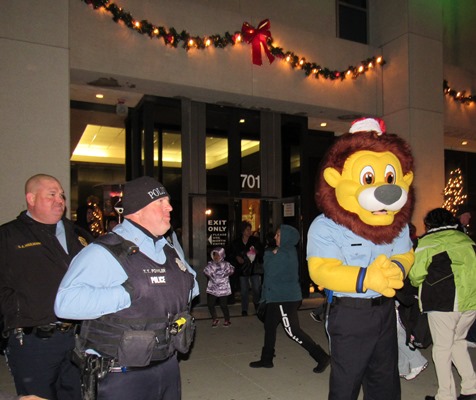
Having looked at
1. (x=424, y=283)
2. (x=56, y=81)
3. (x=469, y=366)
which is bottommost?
(x=469, y=366)

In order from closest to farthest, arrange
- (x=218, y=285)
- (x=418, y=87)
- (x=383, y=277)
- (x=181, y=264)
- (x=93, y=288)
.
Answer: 1. (x=93, y=288)
2. (x=181, y=264)
3. (x=383, y=277)
4. (x=218, y=285)
5. (x=418, y=87)

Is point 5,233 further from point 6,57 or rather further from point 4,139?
point 6,57

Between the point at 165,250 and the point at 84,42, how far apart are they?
247 inches

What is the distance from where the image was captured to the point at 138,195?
2504 mm

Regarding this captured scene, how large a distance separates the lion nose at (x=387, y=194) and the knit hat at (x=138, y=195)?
151cm

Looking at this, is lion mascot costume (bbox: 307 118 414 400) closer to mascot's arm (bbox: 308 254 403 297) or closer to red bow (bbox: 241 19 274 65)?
mascot's arm (bbox: 308 254 403 297)

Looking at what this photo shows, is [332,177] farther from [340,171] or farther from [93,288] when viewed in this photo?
[93,288]

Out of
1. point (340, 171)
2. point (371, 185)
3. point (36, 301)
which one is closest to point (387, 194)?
point (371, 185)

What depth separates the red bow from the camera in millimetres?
8898

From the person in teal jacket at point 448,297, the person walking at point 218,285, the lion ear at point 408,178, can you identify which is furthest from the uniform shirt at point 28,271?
the person walking at point 218,285

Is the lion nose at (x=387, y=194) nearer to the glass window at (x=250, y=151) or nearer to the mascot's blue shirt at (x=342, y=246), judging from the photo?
the mascot's blue shirt at (x=342, y=246)

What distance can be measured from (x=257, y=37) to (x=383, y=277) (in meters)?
7.26

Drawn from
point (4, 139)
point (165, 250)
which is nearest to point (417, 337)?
point (165, 250)

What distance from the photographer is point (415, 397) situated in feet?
14.6
